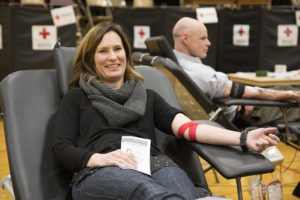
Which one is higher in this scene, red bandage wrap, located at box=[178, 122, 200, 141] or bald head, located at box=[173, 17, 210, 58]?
bald head, located at box=[173, 17, 210, 58]

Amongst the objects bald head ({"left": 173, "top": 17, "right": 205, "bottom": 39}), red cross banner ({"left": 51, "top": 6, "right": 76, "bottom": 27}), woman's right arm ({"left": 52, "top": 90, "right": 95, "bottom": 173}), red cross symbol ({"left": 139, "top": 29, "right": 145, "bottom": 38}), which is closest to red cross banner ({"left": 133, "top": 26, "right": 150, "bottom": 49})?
red cross symbol ({"left": 139, "top": 29, "right": 145, "bottom": 38})

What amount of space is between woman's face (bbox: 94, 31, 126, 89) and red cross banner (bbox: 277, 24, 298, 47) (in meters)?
4.57

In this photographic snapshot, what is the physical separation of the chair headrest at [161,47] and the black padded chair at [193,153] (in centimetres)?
69

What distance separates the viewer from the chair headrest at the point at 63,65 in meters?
1.85

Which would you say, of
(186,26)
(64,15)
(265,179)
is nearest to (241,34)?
(64,15)

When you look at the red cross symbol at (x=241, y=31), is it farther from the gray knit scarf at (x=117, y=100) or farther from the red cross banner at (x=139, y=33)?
the gray knit scarf at (x=117, y=100)

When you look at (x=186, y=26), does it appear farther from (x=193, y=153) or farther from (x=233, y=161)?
(x=233, y=161)

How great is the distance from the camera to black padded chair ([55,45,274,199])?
145cm

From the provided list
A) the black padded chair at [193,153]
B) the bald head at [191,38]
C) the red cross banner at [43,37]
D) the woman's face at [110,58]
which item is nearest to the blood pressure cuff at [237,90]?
the bald head at [191,38]

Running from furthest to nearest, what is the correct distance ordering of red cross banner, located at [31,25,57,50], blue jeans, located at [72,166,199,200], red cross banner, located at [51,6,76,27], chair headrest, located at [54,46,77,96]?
1. red cross banner, located at [31,25,57,50]
2. red cross banner, located at [51,6,76,27]
3. chair headrest, located at [54,46,77,96]
4. blue jeans, located at [72,166,199,200]

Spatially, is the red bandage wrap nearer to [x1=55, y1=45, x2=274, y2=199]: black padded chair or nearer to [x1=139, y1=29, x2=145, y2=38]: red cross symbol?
[x1=55, y1=45, x2=274, y2=199]: black padded chair

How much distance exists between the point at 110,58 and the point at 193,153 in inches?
21.6

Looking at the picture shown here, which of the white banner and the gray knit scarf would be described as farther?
the gray knit scarf

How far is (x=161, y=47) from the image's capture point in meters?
2.81
